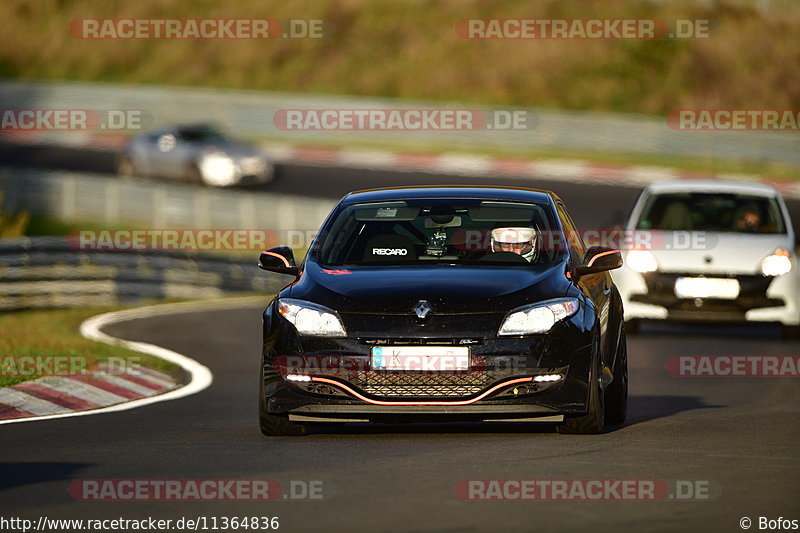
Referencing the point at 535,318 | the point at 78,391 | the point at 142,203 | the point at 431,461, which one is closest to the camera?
the point at 431,461

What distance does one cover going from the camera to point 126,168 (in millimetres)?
39125

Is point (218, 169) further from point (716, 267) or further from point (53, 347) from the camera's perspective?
point (53, 347)

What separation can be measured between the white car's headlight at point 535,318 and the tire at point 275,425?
4.55 ft

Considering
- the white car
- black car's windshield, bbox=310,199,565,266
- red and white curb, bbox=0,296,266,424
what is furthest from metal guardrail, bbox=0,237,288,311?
black car's windshield, bbox=310,199,565,266

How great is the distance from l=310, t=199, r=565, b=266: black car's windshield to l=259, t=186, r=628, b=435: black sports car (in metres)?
0.03

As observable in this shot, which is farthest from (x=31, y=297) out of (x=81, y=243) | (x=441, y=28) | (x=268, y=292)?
(x=441, y=28)

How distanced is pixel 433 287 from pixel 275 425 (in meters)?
1.25

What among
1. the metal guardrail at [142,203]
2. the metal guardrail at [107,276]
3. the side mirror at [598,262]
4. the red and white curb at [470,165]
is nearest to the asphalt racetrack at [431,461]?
the side mirror at [598,262]

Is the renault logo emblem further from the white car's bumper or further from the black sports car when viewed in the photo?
the white car's bumper

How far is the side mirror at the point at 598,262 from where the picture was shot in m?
10.4

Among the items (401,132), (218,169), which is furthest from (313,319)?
(401,132)

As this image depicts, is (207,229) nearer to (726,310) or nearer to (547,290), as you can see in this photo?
(726,310)

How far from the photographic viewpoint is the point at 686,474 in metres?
8.48

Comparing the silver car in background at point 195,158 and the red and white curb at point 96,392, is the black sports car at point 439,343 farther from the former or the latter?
the silver car in background at point 195,158
